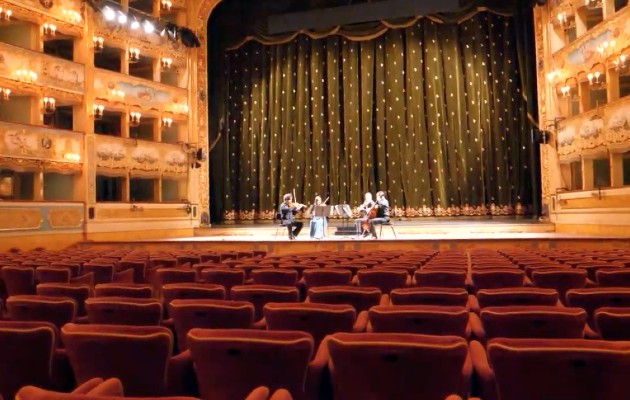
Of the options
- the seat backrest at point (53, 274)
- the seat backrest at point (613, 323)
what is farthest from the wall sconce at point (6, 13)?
the seat backrest at point (613, 323)

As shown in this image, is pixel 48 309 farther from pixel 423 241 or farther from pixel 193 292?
pixel 423 241

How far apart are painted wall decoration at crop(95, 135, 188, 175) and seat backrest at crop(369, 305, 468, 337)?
44.0ft

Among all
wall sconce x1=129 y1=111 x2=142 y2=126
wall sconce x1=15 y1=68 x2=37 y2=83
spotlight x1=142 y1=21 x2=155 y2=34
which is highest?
spotlight x1=142 y1=21 x2=155 y2=34

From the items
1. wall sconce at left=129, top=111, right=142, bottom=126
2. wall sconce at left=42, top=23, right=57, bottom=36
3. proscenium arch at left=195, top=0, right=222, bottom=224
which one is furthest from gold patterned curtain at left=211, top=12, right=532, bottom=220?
wall sconce at left=42, top=23, right=57, bottom=36

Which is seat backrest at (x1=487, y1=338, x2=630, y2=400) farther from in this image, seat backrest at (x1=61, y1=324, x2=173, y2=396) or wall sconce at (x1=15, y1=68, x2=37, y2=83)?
wall sconce at (x1=15, y1=68, x2=37, y2=83)

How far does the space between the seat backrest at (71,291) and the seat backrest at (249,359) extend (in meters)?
1.83

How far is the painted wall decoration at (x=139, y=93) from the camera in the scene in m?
14.8

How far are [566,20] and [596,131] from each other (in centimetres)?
325

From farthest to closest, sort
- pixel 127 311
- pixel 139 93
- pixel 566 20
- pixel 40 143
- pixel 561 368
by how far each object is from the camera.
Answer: pixel 139 93
pixel 566 20
pixel 40 143
pixel 127 311
pixel 561 368

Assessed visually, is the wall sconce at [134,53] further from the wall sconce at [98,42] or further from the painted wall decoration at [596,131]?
the painted wall decoration at [596,131]

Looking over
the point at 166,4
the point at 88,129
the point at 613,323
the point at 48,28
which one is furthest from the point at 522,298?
the point at 166,4

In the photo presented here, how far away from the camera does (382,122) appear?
17375 millimetres

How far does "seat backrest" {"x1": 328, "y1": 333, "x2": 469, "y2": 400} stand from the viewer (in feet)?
6.11

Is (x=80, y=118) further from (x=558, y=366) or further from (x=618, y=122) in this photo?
(x=558, y=366)
